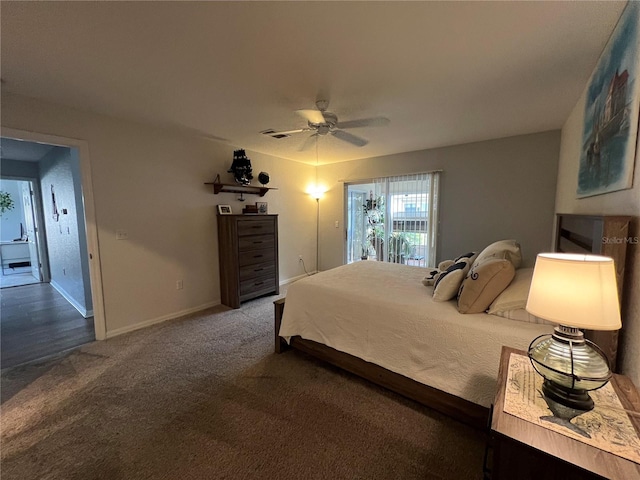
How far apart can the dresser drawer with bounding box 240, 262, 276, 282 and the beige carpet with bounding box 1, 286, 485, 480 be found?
144cm

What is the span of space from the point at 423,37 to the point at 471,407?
2.33 metres

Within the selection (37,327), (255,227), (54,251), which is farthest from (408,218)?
(54,251)

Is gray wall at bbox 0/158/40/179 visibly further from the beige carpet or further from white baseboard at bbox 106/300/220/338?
the beige carpet

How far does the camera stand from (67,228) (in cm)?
403

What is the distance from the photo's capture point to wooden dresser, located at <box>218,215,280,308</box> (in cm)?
381

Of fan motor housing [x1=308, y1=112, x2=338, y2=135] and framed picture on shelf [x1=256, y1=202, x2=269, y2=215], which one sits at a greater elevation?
fan motor housing [x1=308, y1=112, x2=338, y2=135]

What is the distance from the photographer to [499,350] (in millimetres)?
1578

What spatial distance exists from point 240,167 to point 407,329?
3235 millimetres

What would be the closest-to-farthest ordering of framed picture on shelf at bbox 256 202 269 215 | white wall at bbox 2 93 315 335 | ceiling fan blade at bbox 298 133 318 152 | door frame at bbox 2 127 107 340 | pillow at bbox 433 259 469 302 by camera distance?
pillow at bbox 433 259 469 302, door frame at bbox 2 127 107 340, white wall at bbox 2 93 315 335, ceiling fan blade at bbox 298 133 318 152, framed picture on shelf at bbox 256 202 269 215

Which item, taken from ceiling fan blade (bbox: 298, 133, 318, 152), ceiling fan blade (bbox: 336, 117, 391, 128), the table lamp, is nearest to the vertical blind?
ceiling fan blade (bbox: 298, 133, 318, 152)

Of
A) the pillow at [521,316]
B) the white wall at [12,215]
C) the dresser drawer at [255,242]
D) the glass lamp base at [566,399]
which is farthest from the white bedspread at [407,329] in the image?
the white wall at [12,215]

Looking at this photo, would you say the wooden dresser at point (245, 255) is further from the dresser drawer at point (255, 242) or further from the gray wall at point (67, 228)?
the gray wall at point (67, 228)

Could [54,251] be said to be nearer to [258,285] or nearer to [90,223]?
[90,223]

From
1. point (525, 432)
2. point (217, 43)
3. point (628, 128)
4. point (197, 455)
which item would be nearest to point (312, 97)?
point (217, 43)
